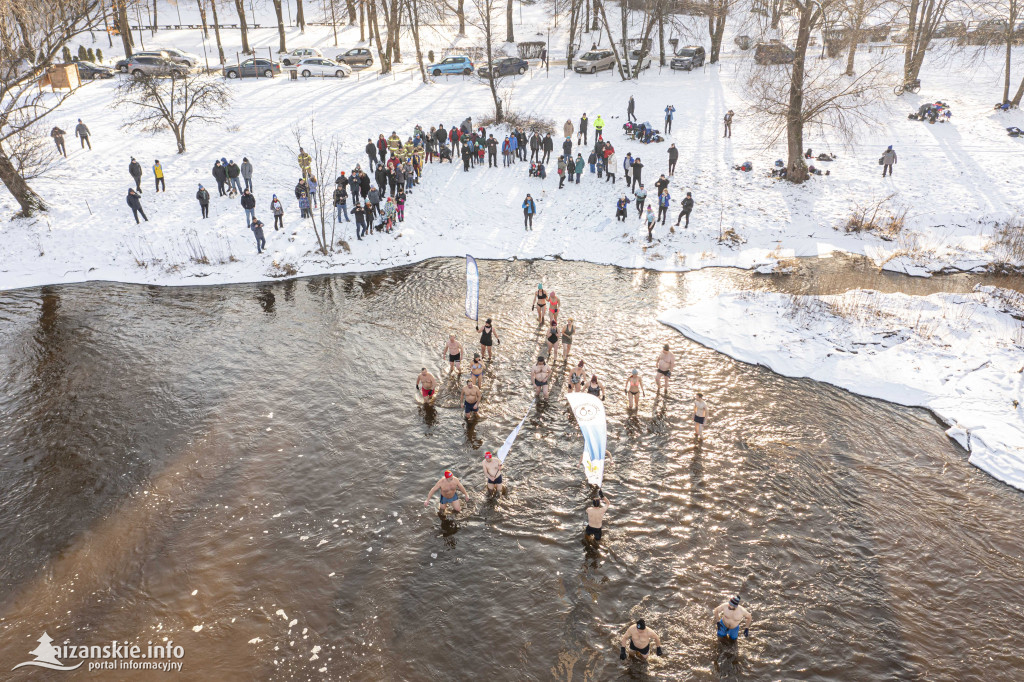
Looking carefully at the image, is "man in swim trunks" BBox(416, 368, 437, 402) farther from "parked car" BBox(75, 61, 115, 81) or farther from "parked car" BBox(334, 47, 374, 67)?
"parked car" BBox(75, 61, 115, 81)

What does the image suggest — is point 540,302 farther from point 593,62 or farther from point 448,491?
point 593,62

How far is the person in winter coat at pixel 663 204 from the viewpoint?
26.9 metres

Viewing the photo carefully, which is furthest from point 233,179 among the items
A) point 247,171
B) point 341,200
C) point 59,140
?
point 59,140

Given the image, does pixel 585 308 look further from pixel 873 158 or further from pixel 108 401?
Result: pixel 873 158

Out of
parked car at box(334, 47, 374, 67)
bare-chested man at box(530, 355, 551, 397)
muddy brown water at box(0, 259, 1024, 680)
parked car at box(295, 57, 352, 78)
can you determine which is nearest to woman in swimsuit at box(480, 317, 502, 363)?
muddy brown water at box(0, 259, 1024, 680)

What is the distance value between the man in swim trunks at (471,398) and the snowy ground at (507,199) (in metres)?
11.5

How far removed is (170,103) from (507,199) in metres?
21.2

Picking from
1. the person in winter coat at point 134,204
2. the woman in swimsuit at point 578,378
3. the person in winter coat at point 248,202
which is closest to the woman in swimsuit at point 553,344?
the woman in swimsuit at point 578,378

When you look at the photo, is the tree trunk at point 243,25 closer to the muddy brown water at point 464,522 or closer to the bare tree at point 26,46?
the bare tree at point 26,46

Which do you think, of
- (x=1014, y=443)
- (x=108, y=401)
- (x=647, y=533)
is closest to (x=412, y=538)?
(x=647, y=533)

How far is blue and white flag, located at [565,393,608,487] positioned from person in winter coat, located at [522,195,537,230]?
15603 millimetres

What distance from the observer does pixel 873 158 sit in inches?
1271

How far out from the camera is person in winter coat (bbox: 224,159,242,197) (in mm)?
28141

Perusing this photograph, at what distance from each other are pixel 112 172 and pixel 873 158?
40.4 metres
